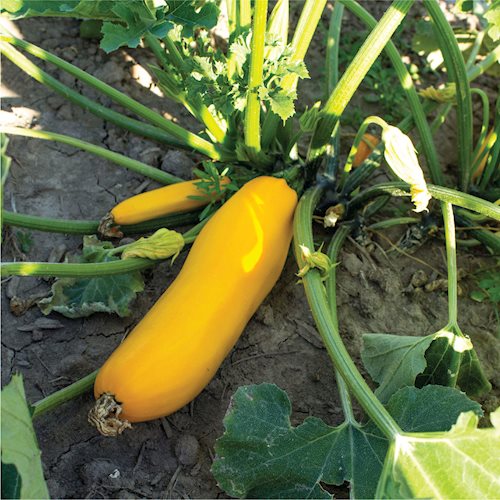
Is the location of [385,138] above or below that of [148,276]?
above

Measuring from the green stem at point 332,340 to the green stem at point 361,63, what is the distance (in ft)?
0.85

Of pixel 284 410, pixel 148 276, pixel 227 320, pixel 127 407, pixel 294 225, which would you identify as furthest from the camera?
pixel 148 276

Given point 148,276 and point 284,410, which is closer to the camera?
point 284,410

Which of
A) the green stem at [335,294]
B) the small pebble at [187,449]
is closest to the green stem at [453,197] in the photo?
the green stem at [335,294]

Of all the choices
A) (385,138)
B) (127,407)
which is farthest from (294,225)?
(127,407)

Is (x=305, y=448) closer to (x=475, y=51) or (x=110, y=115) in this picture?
(x=110, y=115)

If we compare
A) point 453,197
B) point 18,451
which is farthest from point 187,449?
point 453,197

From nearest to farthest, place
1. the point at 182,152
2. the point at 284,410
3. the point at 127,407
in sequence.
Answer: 1. the point at 284,410
2. the point at 127,407
3. the point at 182,152

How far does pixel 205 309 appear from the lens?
1955 mm

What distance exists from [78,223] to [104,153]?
0.25m

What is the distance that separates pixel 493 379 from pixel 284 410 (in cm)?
80

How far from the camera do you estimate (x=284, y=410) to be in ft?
5.68

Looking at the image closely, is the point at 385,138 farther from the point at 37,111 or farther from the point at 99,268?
the point at 37,111

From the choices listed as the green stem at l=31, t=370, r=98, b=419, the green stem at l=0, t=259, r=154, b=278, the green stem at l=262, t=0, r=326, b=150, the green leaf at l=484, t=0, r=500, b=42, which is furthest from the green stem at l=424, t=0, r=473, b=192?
the green stem at l=31, t=370, r=98, b=419
